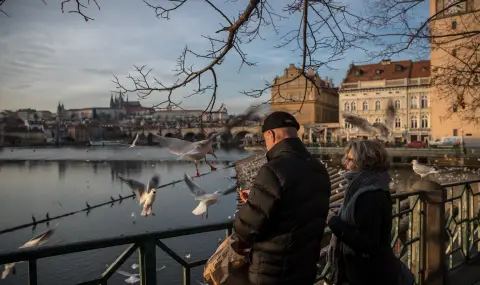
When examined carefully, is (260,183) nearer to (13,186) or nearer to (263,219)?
(263,219)

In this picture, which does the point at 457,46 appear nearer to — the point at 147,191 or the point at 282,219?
the point at 282,219

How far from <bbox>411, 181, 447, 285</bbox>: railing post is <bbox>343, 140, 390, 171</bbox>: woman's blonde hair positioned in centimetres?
181

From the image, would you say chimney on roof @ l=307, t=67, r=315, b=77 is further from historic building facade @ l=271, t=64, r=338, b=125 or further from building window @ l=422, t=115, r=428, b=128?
building window @ l=422, t=115, r=428, b=128

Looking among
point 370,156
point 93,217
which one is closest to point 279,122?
point 370,156

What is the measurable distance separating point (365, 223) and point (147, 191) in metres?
7.70

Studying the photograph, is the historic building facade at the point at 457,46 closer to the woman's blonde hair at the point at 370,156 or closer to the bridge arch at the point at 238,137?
the bridge arch at the point at 238,137

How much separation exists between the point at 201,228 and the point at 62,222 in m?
18.9

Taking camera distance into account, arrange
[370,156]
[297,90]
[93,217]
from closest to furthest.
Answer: [370,156] < [297,90] < [93,217]

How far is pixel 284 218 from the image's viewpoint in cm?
197

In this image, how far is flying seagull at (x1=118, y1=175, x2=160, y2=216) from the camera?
338 inches

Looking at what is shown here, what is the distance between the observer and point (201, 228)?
8.23 feet

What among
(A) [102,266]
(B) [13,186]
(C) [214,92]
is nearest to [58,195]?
(B) [13,186]

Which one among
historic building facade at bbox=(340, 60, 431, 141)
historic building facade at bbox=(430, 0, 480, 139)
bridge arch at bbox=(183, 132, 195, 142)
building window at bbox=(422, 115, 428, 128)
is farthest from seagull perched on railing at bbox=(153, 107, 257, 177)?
building window at bbox=(422, 115, 428, 128)

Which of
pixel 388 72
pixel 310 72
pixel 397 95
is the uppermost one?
pixel 388 72
